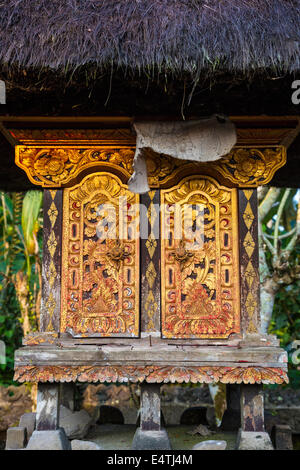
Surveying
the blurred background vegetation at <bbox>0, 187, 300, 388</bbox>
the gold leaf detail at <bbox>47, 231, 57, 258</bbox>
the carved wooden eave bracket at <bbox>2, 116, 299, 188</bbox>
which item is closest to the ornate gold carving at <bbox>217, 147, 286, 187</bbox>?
the carved wooden eave bracket at <bbox>2, 116, 299, 188</bbox>

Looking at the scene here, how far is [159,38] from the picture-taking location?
13.1ft

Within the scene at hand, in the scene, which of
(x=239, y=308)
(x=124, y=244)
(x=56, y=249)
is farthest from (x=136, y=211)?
(x=239, y=308)

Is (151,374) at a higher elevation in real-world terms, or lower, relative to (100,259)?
lower

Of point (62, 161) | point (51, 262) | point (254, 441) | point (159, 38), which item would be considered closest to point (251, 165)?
point (159, 38)

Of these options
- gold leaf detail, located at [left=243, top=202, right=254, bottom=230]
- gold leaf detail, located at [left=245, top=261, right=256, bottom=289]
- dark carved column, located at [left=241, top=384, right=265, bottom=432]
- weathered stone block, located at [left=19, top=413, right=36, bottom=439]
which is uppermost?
gold leaf detail, located at [left=243, top=202, right=254, bottom=230]

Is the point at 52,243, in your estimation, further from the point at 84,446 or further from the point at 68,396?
the point at 68,396

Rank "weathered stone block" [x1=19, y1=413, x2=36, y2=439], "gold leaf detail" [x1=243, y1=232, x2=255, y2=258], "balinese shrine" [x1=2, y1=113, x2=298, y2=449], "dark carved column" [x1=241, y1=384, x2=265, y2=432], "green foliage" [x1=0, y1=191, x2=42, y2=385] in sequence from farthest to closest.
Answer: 1. "green foliage" [x1=0, y1=191, x2=42, y2=385]
2. "weathered stone block" [x1=19, y1=413, x2=36, y2=439]
3. "gold leaf detail" [x1=243, y1=232, x2=255, y2=258]
4. "balinese shrine" [x1=2, y1=113, x2=298, y2=449]
5. "dark carved column" [x1=241, y1=384, x2=265, y2=432]

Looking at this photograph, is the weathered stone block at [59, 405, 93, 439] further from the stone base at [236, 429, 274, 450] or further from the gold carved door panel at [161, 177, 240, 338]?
the stone base at [236, 429, 274, 450]

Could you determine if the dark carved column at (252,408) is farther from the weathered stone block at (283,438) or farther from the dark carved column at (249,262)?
the weathered stone block at (283,438)

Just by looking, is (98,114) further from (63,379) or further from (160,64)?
(63,379)

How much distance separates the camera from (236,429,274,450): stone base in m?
4.39

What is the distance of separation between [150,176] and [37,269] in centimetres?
445

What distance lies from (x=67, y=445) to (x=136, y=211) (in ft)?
8.07

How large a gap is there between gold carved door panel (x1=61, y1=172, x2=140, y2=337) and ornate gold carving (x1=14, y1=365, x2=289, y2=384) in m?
0.44
